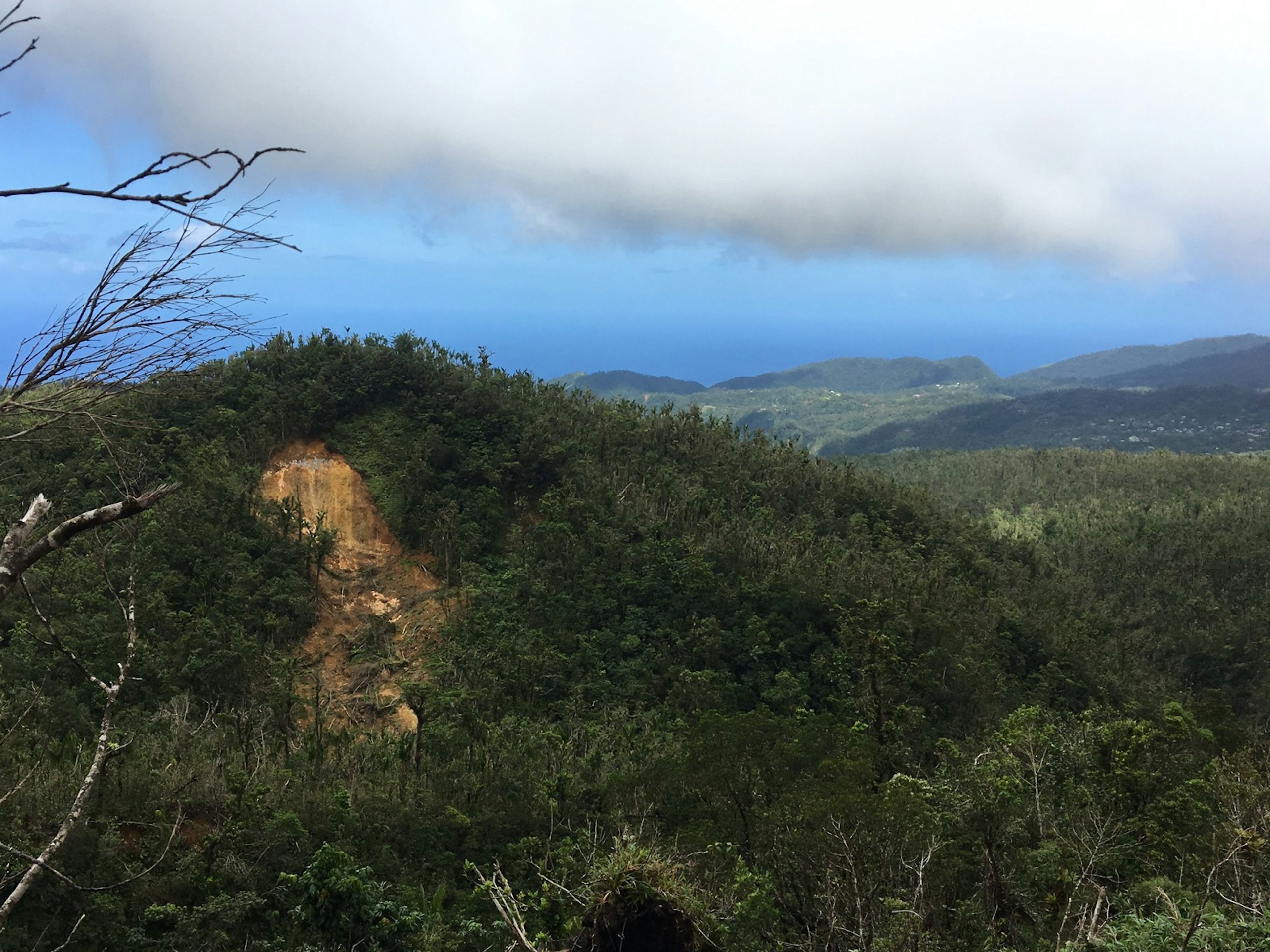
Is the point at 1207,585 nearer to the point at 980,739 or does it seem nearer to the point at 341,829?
the point at 980,739

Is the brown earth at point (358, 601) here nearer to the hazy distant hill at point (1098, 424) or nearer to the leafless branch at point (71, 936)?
the leafless branch at point (71, 936)

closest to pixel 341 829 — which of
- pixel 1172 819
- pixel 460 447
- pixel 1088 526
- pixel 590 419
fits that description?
pixel 1172 819

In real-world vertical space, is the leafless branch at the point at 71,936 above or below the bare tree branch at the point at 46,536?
below

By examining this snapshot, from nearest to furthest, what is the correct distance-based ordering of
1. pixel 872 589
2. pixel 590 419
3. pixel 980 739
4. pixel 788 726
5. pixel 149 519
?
pixel 788 726 < pixel 980 739 < pixel 149 519 < pixel 872 589 < pixel 590 419

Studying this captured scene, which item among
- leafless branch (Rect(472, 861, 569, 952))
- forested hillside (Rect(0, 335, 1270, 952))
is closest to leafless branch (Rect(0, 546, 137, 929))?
forested hillside (Rect(0, 335, 1270, 952))

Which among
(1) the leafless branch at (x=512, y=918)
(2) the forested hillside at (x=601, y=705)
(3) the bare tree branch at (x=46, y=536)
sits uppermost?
(3) the bare tree branch at (x=46, y=536)

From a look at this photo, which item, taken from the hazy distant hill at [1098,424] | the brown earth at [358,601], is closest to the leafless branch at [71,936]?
the brown earth at [358,601]
